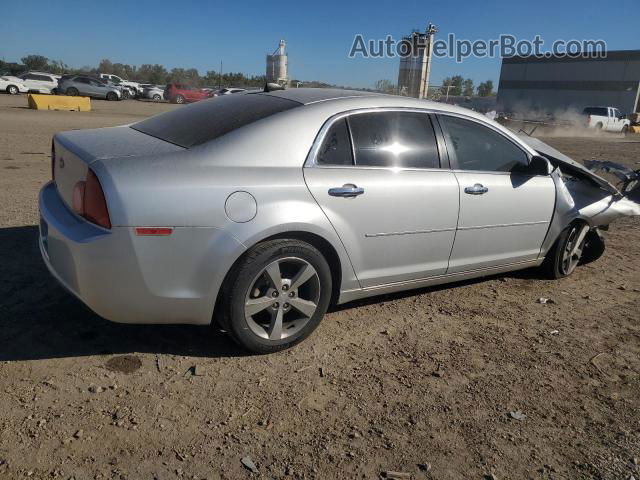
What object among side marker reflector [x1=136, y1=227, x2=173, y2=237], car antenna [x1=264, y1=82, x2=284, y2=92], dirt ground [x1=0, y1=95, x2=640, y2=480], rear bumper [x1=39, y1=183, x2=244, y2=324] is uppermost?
car antenna [x1=264, y1=82, x2=284, y2=92]

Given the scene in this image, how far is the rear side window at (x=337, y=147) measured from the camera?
3229 mm

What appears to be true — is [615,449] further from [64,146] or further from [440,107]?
[64,146]

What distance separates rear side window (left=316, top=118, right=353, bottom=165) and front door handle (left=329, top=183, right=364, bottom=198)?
17 centimetres

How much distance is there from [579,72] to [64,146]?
68678mm

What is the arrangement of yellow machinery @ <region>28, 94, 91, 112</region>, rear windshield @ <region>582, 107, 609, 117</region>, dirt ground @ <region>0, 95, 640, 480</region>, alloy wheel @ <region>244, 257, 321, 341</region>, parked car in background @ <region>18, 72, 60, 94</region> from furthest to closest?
1. rear windshield @ <region>582, 107, 609, 117</region>
2. parked car in background @ <region>18, 72, 60, 94</region>
3. yellow machinery @ <region>28, 94, 91, 112</region>
4. alloy wheel @ <region>244, 257, 321, 341</region>
5. dirt ground @ <region>0, 95, 640, 480</region>

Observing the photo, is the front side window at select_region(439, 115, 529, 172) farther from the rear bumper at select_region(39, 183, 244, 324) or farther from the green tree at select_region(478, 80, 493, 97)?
the green tree at select_region(478, 80, 493, 97)

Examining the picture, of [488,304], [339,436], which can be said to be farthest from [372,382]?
[488,304]

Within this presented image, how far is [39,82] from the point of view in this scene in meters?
32.5

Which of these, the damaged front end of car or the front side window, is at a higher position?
the front side window

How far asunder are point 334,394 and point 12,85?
36.2m

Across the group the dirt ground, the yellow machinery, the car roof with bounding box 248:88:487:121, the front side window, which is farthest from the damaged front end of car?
the yellow machinery

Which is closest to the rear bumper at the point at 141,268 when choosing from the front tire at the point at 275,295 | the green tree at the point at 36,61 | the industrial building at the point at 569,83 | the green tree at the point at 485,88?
the front tire at the point at 275,295

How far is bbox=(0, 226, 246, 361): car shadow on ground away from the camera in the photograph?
3.07 m

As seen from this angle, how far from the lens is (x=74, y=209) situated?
2.84 meters
